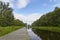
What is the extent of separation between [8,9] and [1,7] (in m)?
11.5

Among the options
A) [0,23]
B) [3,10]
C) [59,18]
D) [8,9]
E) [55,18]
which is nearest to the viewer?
[0,23]

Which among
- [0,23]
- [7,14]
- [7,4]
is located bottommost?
[0,23]

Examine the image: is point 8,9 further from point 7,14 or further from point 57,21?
point 57,21

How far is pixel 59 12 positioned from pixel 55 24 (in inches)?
255

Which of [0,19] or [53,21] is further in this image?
[53,21]

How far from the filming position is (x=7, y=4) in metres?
89.7

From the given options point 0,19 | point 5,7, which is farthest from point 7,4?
point 0,19

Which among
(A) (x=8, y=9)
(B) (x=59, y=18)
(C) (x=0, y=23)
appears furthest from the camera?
(A) (x=8, y=9)

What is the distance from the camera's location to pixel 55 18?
261 ft

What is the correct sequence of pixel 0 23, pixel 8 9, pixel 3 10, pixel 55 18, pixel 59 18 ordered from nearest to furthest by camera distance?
pixel 0 23 < pixel 59 18 < pixel 55 18 < pixel 3 10 < pixel 8 9

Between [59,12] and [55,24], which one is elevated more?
[59,12]

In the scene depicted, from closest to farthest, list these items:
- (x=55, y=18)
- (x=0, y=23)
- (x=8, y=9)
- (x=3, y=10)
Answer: (x=0, y=23) → (x=55, y=18) → (x=3, y=10) → (x=8, y=9)

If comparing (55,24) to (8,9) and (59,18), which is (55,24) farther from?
(8,9)

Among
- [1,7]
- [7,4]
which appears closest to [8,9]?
[7,4]
